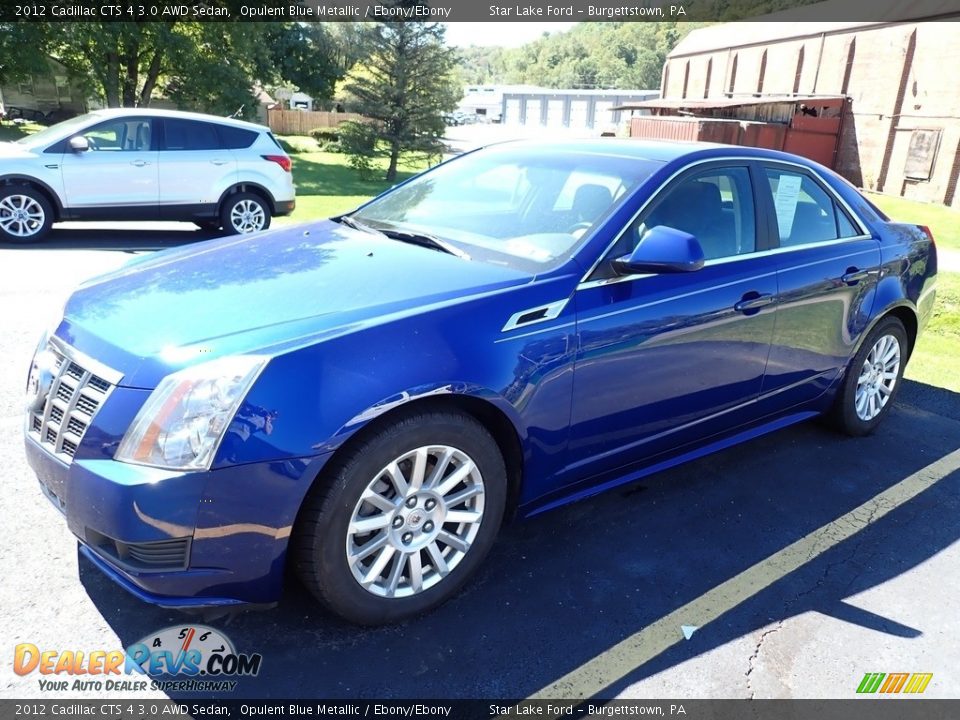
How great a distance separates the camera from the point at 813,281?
3982 mm

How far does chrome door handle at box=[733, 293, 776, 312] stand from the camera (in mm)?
3598

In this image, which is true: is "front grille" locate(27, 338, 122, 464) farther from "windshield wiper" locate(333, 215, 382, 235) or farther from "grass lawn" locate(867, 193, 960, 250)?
"grass lawn" locate(867, 193, 960, 250)

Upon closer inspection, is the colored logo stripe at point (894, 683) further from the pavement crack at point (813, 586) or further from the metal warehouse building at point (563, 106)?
the metal warehouse building at point (563, 106)

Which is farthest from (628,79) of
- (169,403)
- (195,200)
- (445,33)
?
(169,403)

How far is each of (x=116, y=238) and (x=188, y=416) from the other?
8864mm

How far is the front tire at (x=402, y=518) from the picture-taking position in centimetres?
245

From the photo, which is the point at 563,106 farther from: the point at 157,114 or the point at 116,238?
the point at 116,238

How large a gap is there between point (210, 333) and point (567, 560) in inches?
69.7

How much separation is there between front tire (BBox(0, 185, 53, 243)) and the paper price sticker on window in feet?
28.9

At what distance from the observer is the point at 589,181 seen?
11.7 ft

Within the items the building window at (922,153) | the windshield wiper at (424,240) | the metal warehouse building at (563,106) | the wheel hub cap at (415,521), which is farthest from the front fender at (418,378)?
the metal warehouse building at (563,106)

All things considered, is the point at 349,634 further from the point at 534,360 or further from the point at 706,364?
the point at 706,364

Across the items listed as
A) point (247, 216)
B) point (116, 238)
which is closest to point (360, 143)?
point (247, 216)

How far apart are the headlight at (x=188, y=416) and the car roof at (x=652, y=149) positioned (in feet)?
7.43
